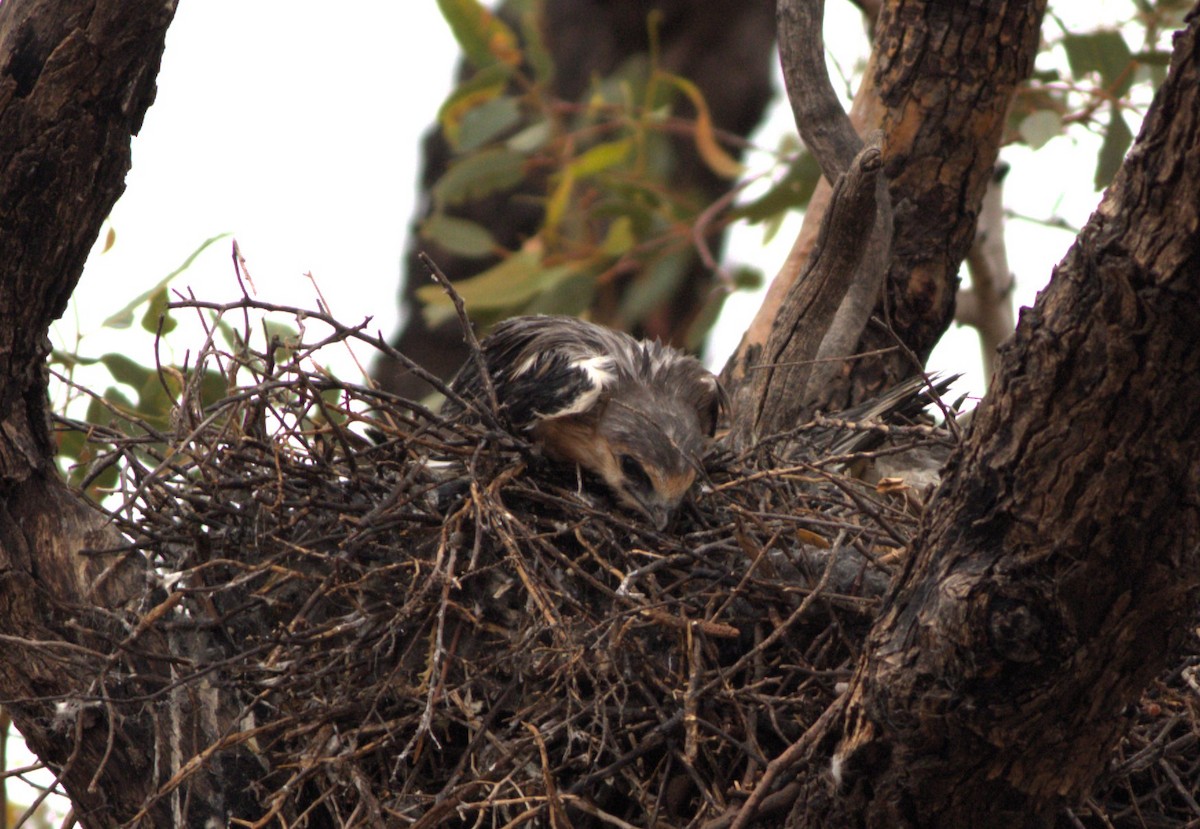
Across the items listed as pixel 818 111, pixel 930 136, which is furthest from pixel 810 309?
pixel 930 136

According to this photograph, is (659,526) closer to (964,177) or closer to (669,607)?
(669,607)

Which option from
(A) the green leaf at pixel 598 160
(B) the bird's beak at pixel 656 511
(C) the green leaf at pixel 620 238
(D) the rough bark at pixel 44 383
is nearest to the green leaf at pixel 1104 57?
(A) the green leaf at pixel 598 160

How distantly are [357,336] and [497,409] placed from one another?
484mm

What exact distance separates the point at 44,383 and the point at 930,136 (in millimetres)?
2766

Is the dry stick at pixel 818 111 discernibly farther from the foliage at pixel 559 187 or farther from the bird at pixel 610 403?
the foliage at pixel 559 187

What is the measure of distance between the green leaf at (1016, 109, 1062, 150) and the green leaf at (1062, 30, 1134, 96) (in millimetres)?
318

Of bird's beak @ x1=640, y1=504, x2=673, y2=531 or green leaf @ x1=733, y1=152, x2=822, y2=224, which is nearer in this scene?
bird's beak @ x1=640, y1=504, x2=673, y2=531

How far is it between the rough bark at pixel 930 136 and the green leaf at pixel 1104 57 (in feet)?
2.05

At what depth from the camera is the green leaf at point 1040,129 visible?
4.91 metres

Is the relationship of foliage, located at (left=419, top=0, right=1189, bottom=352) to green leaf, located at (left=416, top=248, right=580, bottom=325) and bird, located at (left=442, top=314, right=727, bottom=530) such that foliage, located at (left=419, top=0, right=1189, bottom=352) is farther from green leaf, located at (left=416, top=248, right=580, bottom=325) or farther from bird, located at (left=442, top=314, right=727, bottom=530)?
bird, located at (left=442, top=314, right=727, bottom=530)

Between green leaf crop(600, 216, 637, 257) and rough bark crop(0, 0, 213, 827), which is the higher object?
green leaf crop(600, 216, 637, 257)

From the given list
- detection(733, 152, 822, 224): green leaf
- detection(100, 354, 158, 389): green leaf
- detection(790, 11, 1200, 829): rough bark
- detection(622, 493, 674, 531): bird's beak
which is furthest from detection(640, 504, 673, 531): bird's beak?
detection(733, 152, 822, 224): green leaf

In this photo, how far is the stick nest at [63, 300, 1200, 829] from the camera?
9.61 feet

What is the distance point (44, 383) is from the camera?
315 centimetres
